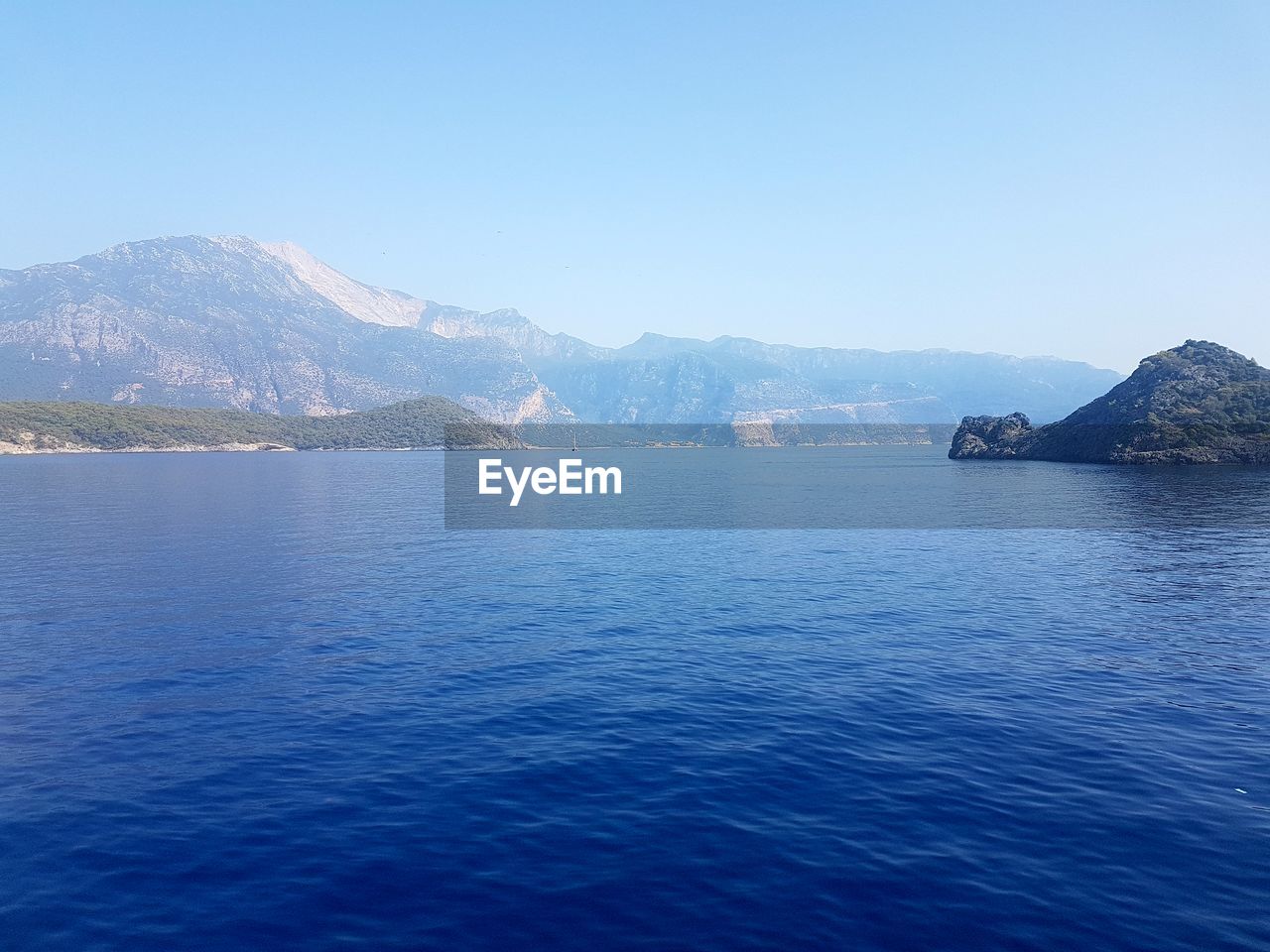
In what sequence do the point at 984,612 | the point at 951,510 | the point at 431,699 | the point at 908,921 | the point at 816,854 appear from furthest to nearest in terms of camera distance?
the point at 951,510 → the point at 984,612 → the point at 431,699 → the point at 816,854 → the point at 908,921

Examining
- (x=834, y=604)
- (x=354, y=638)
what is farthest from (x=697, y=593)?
(x=354, y=638)

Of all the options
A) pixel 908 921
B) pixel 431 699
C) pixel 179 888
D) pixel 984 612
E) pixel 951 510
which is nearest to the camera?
pixel 908 921

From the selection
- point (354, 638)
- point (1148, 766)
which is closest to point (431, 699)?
point (354, 638)

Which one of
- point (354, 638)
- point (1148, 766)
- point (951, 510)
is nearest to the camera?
point (1148, 766)

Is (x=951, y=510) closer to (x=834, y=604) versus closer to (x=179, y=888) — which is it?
A: (x=834, y=604)

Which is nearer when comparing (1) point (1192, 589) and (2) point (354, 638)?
(2) point (354, 638)

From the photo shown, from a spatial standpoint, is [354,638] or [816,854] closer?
[816,854]

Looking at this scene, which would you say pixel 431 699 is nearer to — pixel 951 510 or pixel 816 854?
pixel 816 854
